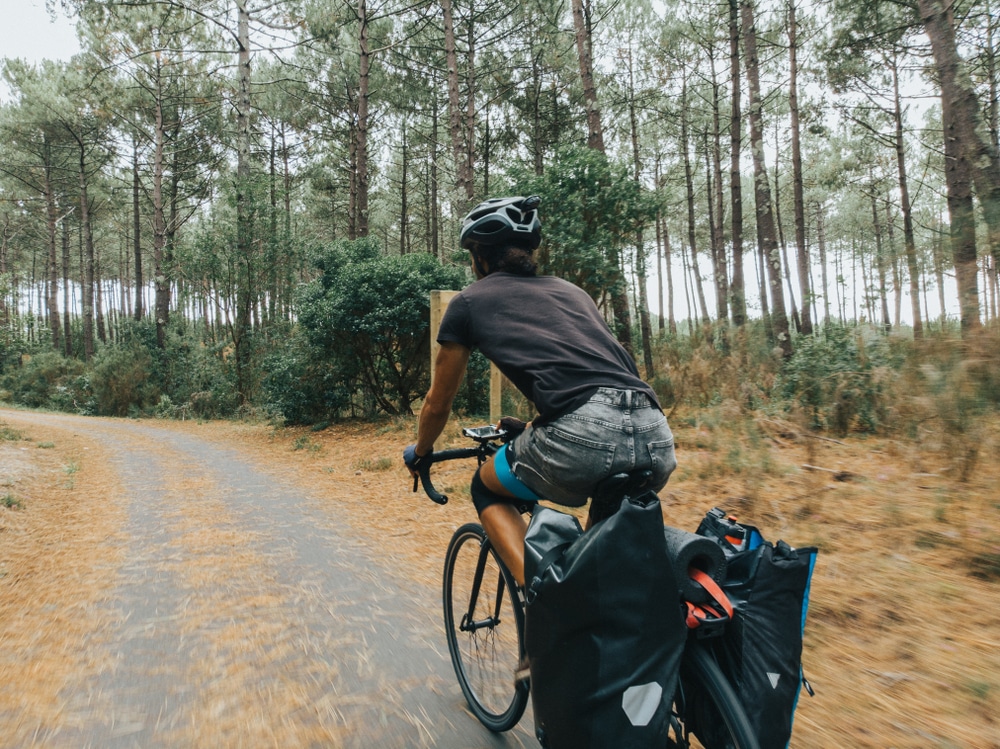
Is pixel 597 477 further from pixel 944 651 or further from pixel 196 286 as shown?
pixel 196 286

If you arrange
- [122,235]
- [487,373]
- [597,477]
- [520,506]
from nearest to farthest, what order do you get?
[597,477] < [520,506] < [487,373] < [122,235]

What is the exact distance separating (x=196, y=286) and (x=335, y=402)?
311 inches

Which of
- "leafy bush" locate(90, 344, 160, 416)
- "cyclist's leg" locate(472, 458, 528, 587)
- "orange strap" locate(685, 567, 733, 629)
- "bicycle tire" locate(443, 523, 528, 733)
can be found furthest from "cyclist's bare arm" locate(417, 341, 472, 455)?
"leafy bush" locate(90, 344, 160, 416)

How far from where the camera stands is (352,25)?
65.4ft

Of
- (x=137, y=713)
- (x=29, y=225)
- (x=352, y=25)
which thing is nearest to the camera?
(x=137, y=713)

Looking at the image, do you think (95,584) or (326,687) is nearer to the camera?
(326,687)

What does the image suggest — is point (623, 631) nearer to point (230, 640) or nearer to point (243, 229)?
point (230, 640)

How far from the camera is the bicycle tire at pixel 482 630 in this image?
2561 mm

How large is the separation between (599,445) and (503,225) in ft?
3.04

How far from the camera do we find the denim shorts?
1.82 meters

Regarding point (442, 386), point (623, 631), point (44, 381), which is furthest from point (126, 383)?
point (623, 631)

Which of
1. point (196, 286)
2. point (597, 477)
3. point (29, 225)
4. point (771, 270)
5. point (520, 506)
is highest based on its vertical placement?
point (29, 225)

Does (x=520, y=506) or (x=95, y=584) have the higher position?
(x=520, y=506)

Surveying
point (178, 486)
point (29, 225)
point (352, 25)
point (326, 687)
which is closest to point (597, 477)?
point (326, 687)
